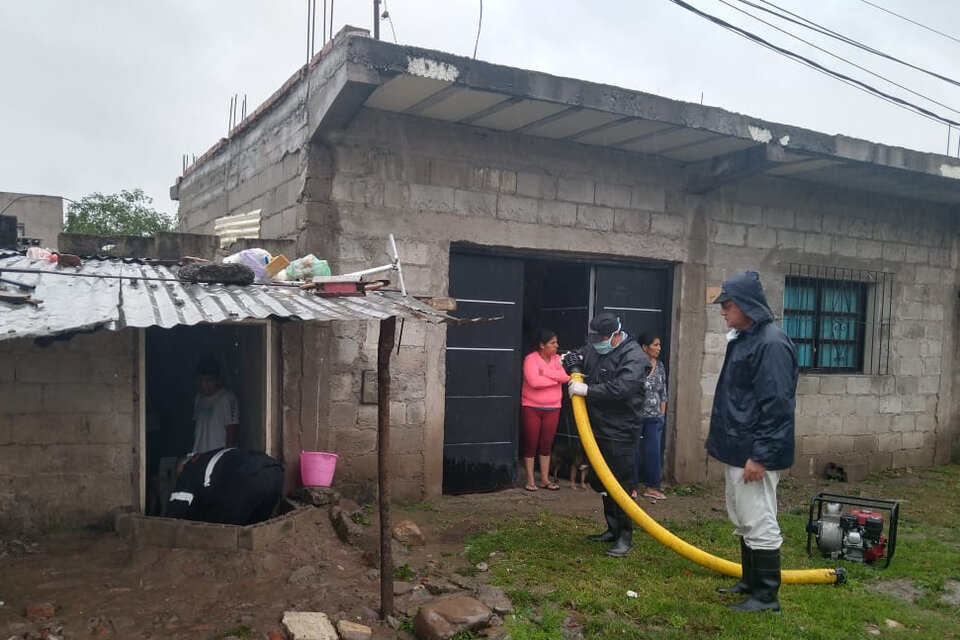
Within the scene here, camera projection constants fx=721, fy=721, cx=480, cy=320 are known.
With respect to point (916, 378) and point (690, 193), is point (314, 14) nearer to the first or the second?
point (690, 193)

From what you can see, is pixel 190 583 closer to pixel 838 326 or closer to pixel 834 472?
pixel 834 472

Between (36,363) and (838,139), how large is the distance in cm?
775

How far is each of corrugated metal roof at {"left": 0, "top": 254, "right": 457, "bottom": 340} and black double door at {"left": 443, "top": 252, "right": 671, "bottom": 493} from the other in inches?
92.7

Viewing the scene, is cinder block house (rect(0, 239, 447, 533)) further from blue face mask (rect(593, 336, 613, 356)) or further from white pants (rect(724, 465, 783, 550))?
white pants (rect(724, 465, 783, 550))

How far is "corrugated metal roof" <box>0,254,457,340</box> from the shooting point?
3.59 m

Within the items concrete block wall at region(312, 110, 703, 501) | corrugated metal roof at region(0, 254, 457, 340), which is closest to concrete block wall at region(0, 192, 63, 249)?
concrete block wall at region(312, 110, 703, 501)

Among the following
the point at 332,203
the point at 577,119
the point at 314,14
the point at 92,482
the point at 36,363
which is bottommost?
the point at 92,482

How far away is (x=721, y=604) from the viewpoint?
4.50 metres

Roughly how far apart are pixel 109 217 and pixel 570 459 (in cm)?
1843

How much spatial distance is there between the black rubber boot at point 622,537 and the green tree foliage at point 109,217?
19.3 metres

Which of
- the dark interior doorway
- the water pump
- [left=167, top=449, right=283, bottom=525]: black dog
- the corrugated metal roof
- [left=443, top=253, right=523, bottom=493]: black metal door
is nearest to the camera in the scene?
the corrugated metal roof

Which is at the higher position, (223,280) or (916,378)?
(223,280)

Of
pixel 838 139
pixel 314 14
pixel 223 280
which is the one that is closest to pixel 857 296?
pixel 838 139

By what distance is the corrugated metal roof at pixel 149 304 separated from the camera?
3592mm
